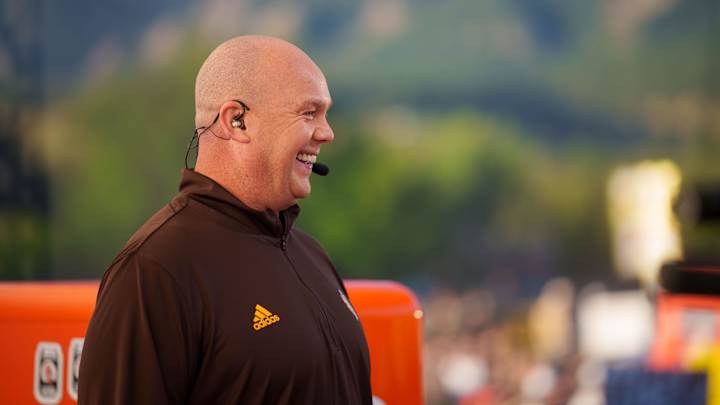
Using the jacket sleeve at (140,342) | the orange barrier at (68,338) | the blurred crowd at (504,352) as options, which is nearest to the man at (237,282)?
the jacket sleeve at (140,342)

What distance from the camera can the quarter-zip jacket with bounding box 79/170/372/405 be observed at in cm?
124

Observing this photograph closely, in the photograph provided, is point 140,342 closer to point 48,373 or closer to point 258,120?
point 258,120

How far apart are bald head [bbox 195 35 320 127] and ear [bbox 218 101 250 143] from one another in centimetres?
2

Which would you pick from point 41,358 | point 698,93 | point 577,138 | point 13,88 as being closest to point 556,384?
point 577,138

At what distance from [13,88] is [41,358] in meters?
4.77

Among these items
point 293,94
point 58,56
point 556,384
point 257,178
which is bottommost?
point 556,384

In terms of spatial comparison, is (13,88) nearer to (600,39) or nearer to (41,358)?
(600,39)

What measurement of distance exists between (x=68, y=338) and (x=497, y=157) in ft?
15.5

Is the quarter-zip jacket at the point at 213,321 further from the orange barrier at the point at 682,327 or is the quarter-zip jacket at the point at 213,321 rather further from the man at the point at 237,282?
the orange barrier at the point at 682,327

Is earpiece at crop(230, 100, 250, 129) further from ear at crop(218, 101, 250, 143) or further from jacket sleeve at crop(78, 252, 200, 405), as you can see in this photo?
jacket sleeve at crop(78, 252, 200, 405)

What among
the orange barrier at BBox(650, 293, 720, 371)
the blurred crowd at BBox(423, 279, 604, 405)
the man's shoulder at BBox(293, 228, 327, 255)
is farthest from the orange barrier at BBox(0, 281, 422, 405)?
the blurred crowd at BBox(423, 279, 604, 405)

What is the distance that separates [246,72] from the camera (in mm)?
1418

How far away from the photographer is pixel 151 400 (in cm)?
123

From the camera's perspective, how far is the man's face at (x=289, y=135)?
142 centimetres
